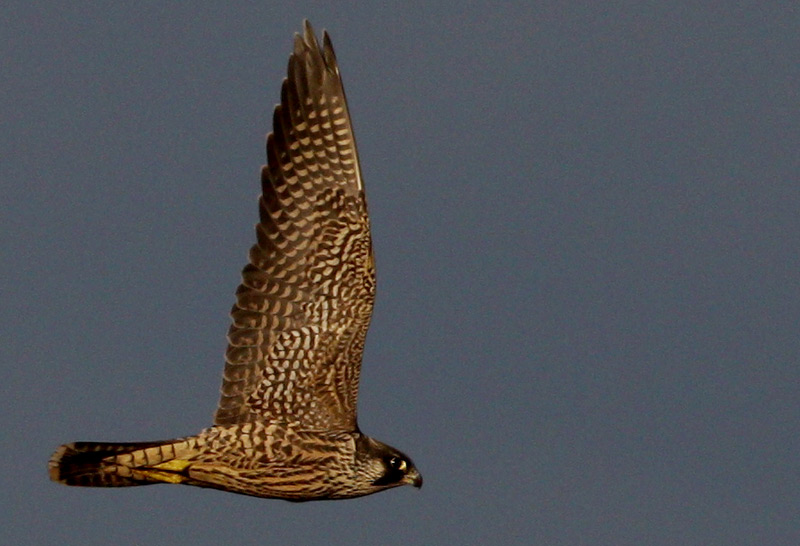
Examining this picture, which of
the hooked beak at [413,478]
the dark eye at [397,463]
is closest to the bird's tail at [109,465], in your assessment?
the dark eye at [397,463]

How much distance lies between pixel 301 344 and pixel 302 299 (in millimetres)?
554

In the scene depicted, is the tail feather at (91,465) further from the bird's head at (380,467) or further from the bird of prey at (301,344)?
the bird's head at (380,467)

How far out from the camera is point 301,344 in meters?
15.8

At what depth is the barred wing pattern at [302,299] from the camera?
15734 mm

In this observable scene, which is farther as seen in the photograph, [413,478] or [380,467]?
[413,478]

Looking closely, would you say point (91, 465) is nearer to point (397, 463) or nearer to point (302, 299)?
point (302, 299)

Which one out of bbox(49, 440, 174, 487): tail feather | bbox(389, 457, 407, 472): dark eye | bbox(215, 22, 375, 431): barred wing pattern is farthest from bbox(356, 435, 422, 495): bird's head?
bbox(49, 440, 174, 487): tail feather

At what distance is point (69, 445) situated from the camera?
15.2 metres

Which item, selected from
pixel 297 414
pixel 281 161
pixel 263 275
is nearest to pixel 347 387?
pixel 297 414

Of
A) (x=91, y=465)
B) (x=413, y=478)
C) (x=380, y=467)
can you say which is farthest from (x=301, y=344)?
(x=91, y=465)

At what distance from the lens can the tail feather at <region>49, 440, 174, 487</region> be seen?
15203mm

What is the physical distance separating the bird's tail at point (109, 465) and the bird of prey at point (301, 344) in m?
0.18

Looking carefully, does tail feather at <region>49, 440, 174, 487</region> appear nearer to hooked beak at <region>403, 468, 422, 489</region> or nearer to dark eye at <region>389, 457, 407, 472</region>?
dark eye at <region>389, 457, 407, 472</region>

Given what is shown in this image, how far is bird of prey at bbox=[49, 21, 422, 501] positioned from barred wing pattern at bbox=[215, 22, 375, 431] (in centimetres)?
1
